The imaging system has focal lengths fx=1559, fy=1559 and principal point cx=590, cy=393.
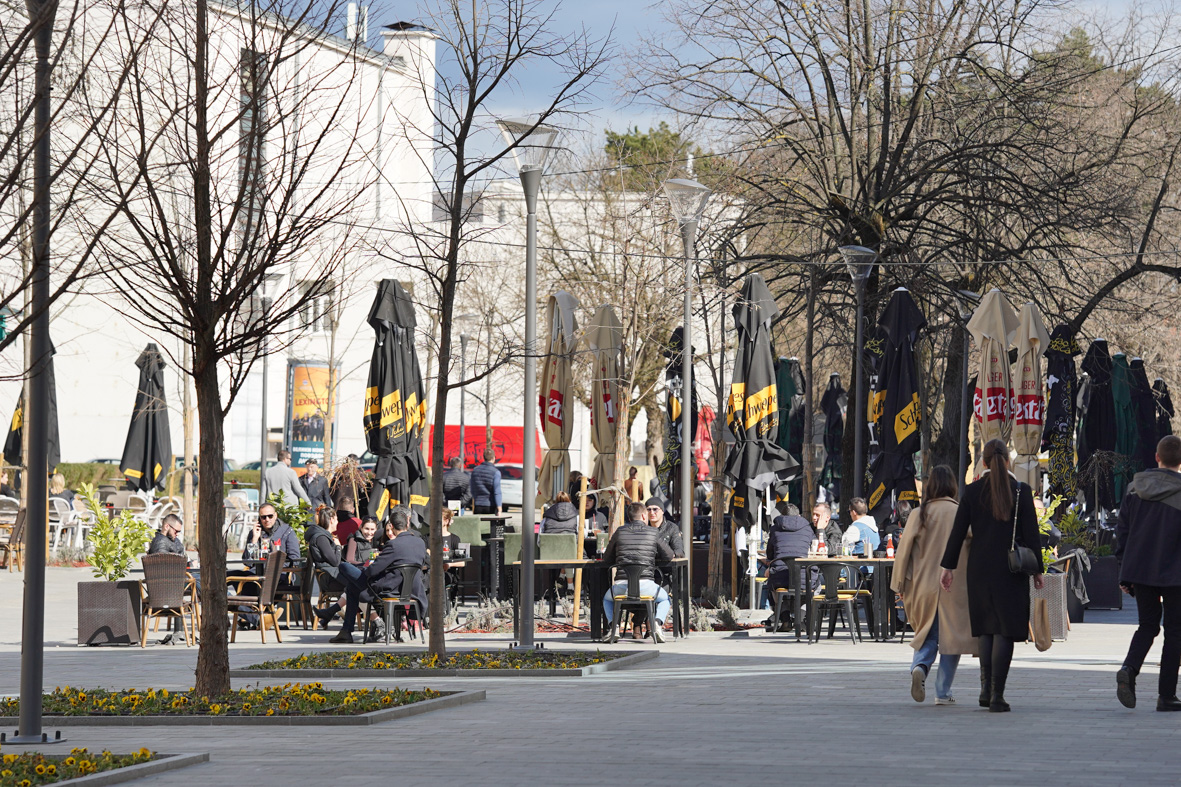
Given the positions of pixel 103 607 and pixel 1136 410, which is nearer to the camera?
pixel 103 607

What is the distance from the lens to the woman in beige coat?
10648 millimetres

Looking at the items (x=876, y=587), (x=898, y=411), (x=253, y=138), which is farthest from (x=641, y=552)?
(x=253, y=138)

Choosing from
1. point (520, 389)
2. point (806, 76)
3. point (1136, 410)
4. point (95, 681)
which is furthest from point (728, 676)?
point (520, 389)

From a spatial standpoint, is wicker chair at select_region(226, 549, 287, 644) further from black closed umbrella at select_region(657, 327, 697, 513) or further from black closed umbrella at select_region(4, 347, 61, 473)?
black closed umbrella at select_region(4, 347, 61, 473)

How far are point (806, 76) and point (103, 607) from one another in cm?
1403

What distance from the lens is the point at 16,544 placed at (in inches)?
1053

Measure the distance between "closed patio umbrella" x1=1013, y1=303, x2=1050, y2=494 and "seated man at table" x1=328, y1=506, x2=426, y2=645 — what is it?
7372mm

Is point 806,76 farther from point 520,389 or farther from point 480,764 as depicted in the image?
point 520,389

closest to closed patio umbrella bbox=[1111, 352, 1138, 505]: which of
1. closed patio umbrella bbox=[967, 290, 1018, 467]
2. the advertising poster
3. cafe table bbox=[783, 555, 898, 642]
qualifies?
closed patio umbrella bbox=[967, 290, 1018, 467]

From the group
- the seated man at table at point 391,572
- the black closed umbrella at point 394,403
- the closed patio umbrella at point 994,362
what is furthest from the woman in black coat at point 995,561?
the black closed umbrella at point 394,403

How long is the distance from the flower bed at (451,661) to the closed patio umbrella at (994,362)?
6.90m

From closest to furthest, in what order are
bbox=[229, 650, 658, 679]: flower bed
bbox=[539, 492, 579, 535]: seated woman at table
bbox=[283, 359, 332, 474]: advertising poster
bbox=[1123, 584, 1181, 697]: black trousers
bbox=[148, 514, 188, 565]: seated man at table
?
1. bbox=[1123, 584, 1181, 697]: black trousers
2. bbox=[229, 650, 658, 679]: flower bed
3. bbox=[148, 514, 188, 565]: seated man at table
4. bbox=[539, 492, 579, 535]: seated woman at table
5. bbox=[283, 359, 332, 474]: advertising poster

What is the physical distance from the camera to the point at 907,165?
23.5m

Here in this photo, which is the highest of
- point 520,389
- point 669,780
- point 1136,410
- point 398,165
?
point 398,165
